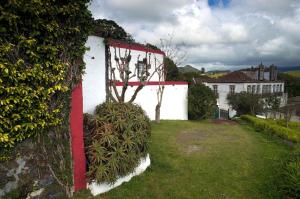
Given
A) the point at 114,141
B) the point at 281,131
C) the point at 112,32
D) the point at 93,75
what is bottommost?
the point at 281,131

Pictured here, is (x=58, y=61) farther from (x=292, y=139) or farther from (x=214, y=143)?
(x=292, y=139)

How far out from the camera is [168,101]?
19.7 meters

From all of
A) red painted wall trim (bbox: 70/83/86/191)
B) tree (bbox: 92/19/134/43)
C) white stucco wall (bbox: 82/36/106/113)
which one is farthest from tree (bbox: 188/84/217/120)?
red painted wall trim (bbox: 70/83/86/191)

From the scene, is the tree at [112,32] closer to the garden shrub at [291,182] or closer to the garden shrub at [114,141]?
the garden shrub at [114,141]

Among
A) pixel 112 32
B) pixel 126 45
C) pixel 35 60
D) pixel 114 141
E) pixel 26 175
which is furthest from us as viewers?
pixel 126 45

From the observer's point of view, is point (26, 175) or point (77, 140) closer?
point (26, 175)

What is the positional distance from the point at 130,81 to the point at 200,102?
334 inches

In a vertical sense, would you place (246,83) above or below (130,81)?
above

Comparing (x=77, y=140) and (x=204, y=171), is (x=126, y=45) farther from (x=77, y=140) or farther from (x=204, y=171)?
(x=77, y=140)

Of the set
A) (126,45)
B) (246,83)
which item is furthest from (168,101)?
(246,83)

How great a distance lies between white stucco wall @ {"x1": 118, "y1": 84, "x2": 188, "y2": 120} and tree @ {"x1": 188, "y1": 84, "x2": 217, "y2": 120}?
698 millimetres

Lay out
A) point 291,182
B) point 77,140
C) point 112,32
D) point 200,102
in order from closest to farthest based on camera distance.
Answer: point 77,140, point 291,182, point 112,32, point 200,102

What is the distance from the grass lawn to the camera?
6.72 m

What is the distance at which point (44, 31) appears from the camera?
5.10 metres
